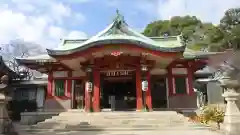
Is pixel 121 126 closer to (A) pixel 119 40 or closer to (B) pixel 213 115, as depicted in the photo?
(B) pixel 213 115

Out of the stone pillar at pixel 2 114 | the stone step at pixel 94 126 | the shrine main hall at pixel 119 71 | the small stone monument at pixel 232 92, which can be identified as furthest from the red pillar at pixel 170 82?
the stone pillar at pixel 2 114

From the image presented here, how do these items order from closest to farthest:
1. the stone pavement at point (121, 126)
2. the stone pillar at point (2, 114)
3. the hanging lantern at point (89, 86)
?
the stone pillar at point (2, 114) → the stone pavement at point (121, 126) → the hanging lantern at point (89, 86)

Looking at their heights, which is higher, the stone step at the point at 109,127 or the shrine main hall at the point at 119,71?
the shrine main hall at the point at 119,71

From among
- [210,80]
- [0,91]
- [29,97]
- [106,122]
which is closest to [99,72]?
[106,122]

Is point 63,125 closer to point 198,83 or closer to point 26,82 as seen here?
point 26,82

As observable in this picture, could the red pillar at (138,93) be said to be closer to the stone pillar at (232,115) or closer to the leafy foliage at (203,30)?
the stone pillar at (232,115)

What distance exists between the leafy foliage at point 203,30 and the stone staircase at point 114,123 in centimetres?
2707

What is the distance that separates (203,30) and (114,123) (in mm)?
40332

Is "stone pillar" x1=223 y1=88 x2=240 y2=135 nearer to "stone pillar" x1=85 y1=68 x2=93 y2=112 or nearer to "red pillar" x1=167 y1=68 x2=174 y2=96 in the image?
"stone pillar" x1=85 y1=68 x2=93 y2=112

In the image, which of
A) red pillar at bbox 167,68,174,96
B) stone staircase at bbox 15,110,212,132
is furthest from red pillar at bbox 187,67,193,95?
stone staircase at bbox 15,110,212,132

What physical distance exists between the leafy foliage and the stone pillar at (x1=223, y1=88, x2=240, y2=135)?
30016 millimetres

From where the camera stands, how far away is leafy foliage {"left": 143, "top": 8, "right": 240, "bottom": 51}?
40750 mm

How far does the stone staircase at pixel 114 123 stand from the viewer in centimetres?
1395

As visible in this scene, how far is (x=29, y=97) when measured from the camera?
86.6 ft
